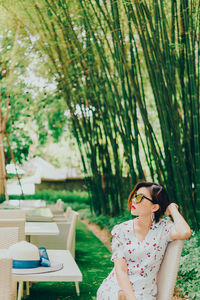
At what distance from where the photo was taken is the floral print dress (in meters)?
1.87

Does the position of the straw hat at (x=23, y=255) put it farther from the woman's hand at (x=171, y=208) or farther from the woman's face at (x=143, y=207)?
the woman's hand at (x=171, y=208)

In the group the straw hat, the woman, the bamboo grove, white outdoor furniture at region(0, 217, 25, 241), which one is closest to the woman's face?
the woman

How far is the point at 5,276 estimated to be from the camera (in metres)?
1.88

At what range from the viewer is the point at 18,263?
7.52 feet

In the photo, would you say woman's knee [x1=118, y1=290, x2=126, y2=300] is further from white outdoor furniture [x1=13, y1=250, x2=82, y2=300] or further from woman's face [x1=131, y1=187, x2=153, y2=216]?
white outdoor furniture [x1=13, y1=250, x2=82, y2=300]

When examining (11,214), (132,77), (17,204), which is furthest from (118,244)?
(17,204)

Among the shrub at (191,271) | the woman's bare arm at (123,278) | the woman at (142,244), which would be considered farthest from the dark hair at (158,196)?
the shrub at (191,271)

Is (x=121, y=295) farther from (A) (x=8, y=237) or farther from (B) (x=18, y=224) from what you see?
(B) (x=18, y=224)

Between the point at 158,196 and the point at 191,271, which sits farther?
the point at 191,271

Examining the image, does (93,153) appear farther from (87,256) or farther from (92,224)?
(87,256)

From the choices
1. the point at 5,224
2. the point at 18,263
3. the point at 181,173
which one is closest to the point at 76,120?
the point at 181,173

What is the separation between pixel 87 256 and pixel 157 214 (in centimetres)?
324

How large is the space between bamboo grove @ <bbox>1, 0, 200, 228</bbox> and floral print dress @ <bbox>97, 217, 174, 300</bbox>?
69.5 inches

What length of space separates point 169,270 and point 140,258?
0.45 ft
